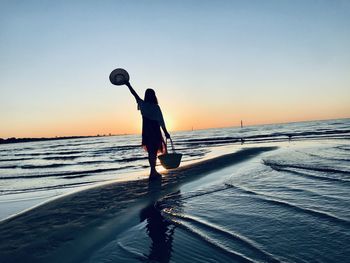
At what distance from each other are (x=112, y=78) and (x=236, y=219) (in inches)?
199

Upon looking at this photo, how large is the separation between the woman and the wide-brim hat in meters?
0.14

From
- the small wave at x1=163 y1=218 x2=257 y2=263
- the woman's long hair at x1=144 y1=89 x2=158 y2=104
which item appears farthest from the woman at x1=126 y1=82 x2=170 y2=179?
the small wave at x1=163 y1=218 x2=257 y2=263

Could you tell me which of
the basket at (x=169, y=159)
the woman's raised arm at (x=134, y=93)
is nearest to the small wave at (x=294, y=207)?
the basket at (x=169, y=159)

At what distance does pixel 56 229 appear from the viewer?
429 centimetres

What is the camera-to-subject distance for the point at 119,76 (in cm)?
776

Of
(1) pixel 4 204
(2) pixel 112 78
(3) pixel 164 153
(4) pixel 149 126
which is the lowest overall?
(1) pixel 4 204

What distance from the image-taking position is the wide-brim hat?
304 inches

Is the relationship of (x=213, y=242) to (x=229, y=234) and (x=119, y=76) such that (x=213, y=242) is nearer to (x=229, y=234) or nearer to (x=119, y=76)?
(x=229, y=234)

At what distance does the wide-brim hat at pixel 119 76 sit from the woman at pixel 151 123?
0.14 meters

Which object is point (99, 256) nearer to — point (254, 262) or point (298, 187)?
point (254, 262)

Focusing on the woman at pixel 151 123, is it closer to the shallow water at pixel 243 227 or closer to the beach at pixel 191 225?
the beach at pixel 191 225

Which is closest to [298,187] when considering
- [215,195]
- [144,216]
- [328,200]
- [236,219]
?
[328,200]

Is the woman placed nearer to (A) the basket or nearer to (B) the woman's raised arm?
(B) the woman's raised arm

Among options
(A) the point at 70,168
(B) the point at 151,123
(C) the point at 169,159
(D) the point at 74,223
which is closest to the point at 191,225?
(D) the point at 74,223
